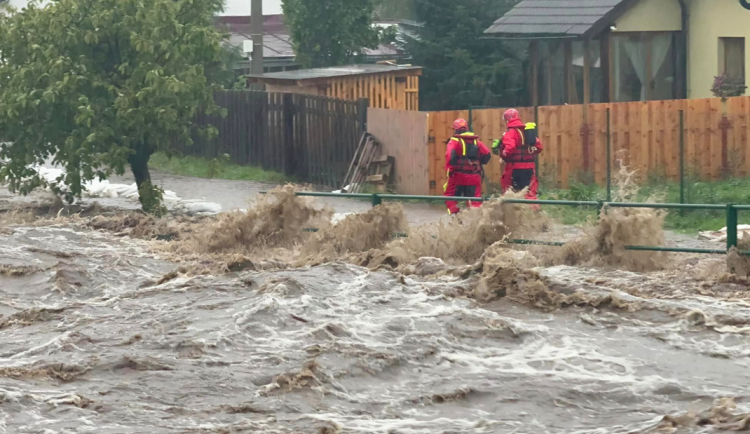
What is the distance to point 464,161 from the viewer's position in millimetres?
16922

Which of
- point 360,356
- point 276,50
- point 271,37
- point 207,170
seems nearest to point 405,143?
point 207,170

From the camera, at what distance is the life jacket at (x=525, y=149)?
57.0ft

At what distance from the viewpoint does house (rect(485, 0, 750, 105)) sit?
2597cm

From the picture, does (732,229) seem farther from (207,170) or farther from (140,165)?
(207,170)

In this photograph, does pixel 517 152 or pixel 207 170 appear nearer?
pixel 517 152

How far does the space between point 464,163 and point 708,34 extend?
444 inches

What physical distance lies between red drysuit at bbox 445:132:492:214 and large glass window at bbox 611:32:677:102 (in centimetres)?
1019

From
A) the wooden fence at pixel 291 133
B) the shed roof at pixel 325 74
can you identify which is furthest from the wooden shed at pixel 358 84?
the wooden fence at pixel 291 133

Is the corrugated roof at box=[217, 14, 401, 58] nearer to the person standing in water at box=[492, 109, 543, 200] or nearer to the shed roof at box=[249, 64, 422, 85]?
the shed roof at box=[249, 64, 422, 85]

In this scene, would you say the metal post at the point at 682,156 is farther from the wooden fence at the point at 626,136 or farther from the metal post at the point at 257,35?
the metal post at the point at 257,35

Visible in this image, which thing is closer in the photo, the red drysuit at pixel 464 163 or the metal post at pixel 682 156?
the red drysuit at pixel 464 163

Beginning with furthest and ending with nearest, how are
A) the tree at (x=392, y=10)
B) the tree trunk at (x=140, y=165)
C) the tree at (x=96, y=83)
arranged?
the tree at (x=392, y=10) < the tree trunk at (x=140, y=165) < the tree at (x=96, y=83)

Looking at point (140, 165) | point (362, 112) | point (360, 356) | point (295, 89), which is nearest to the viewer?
point (360, 356)

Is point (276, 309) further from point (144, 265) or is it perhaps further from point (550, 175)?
point (550, 175)
